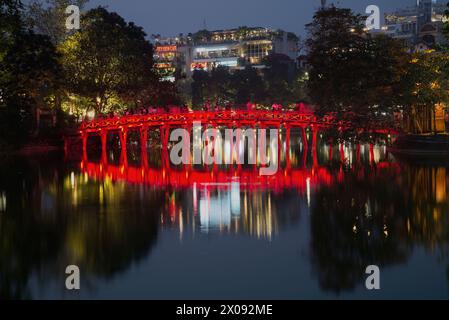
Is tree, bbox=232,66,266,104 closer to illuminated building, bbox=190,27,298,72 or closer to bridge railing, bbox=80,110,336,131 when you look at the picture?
illuminated building, bbox=190,27,298,72

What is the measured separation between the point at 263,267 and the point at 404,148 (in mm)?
34719

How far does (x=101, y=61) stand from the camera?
55.0 meters

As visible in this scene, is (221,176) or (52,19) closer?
(221,176)

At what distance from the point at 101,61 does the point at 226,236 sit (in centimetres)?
4019

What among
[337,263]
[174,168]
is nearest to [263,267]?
[337,263]

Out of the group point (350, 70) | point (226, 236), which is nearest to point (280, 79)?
point (350, 70)

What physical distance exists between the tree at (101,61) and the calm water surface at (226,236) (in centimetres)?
2451

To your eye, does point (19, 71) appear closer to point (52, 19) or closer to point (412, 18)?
point (52, 19)

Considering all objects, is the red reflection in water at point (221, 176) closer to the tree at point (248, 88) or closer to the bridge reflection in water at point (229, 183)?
the bridge reflection in water at point (229, 183)

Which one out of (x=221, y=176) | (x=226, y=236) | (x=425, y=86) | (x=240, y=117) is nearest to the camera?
(x=226, y=236)

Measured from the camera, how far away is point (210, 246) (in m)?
16.1

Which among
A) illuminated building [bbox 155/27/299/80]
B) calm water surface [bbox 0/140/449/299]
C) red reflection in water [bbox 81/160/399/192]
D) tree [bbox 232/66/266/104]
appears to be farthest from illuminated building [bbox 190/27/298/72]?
calm water surface [bbox 0/140/449/299]

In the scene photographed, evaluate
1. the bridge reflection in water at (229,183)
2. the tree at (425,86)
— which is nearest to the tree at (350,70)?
the tree at (425,86)
